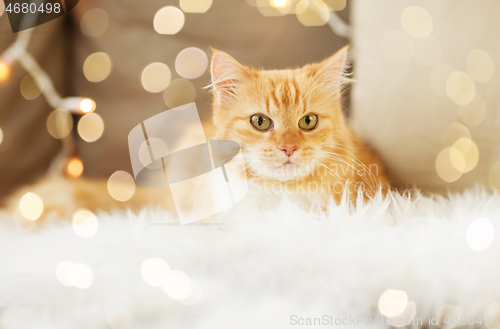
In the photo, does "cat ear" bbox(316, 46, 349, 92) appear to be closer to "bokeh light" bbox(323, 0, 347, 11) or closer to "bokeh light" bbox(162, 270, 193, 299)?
"bokeh light" bbox(323, 0, 347, 11)

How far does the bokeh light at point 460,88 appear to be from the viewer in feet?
2.43

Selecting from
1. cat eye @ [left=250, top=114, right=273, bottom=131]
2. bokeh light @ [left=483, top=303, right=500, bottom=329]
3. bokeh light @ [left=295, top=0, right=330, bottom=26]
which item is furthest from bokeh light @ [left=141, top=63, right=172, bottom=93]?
bokeh light @ [left=483, top=303, right=500, bottom=329]

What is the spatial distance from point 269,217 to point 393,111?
48cm

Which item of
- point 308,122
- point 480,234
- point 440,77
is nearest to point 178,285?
point 308,122

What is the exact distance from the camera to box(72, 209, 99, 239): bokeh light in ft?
2.39

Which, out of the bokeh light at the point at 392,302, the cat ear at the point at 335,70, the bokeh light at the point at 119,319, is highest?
the cat ear at the point at 335,70

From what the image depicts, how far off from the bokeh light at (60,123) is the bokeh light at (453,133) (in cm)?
113

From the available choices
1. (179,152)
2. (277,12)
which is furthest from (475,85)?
(179,152)

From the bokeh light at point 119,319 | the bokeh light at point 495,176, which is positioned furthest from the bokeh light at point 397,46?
the bokeh light at point 119,319

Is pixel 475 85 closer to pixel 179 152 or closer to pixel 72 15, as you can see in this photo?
pixel 179 152

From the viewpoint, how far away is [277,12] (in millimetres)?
830

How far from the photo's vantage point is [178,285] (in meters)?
0.55

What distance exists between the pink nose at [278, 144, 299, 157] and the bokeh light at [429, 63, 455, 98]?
1.36ft

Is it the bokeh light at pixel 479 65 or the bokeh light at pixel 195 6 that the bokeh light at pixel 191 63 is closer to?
the bokeh light at pixel 195 6
